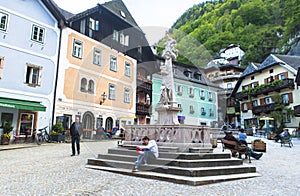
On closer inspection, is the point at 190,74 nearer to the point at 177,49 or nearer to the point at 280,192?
the point at 177,49

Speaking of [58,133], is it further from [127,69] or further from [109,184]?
[109,184]

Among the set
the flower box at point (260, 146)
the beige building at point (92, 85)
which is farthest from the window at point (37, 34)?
the flower box at point (260, 146)

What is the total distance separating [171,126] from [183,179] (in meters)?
2.46

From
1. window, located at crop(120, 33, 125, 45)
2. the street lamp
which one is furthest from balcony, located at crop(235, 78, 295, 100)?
the street lamp

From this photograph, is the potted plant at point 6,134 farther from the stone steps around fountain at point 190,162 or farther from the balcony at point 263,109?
the balcony at point 263,109

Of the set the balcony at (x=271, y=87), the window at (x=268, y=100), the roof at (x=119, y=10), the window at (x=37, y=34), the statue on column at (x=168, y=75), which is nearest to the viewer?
the statue on column at (x=168, y=75)

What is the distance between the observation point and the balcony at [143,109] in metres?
28.2

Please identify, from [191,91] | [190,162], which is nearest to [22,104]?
[190,162]

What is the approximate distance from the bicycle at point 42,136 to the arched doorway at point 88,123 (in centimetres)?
300

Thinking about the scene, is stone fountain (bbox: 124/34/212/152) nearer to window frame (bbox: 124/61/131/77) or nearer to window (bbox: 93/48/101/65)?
window (bbox: 93/48/101/65)

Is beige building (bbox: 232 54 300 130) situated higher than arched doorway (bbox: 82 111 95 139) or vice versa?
beige building (bbox: 232 54 300 130)

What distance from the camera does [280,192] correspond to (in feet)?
18.3

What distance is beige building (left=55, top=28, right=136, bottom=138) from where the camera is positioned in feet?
65.2

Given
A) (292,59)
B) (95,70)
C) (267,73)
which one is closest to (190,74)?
(267,73)
